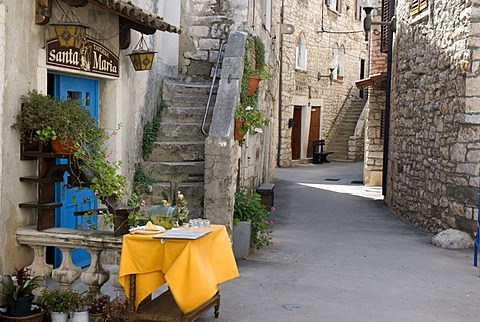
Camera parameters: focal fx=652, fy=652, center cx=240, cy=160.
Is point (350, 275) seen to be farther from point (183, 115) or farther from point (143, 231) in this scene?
point (143, 231)

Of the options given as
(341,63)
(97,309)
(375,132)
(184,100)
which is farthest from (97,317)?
(341,63)

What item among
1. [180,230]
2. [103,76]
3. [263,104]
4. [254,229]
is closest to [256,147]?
[263,104]

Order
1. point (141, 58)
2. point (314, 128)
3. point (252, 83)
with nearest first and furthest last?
point (141, 58), point (252, 83), point (314, 128)

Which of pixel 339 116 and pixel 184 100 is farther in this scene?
pixel 339 116

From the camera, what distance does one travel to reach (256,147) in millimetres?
12469

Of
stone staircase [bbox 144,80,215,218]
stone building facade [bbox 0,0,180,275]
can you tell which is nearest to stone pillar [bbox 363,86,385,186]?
Answer: stone staircase [bbox 144,80,215,218]

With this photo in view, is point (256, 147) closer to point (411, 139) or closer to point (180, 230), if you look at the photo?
point (411, 139)

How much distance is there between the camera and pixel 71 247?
513 centimetres

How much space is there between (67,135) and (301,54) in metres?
20.2

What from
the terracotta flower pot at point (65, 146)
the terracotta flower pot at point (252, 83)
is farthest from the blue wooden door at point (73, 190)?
the terracotta flower pot at point (252, 83)

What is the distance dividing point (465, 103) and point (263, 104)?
4379 mm

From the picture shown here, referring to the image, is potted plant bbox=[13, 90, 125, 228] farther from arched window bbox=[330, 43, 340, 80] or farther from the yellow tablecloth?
arched window bbox=[330, 43, 340, 80]

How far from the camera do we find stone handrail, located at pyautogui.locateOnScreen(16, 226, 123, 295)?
5047 mm

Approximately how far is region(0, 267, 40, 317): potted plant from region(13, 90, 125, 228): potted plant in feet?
2.48
